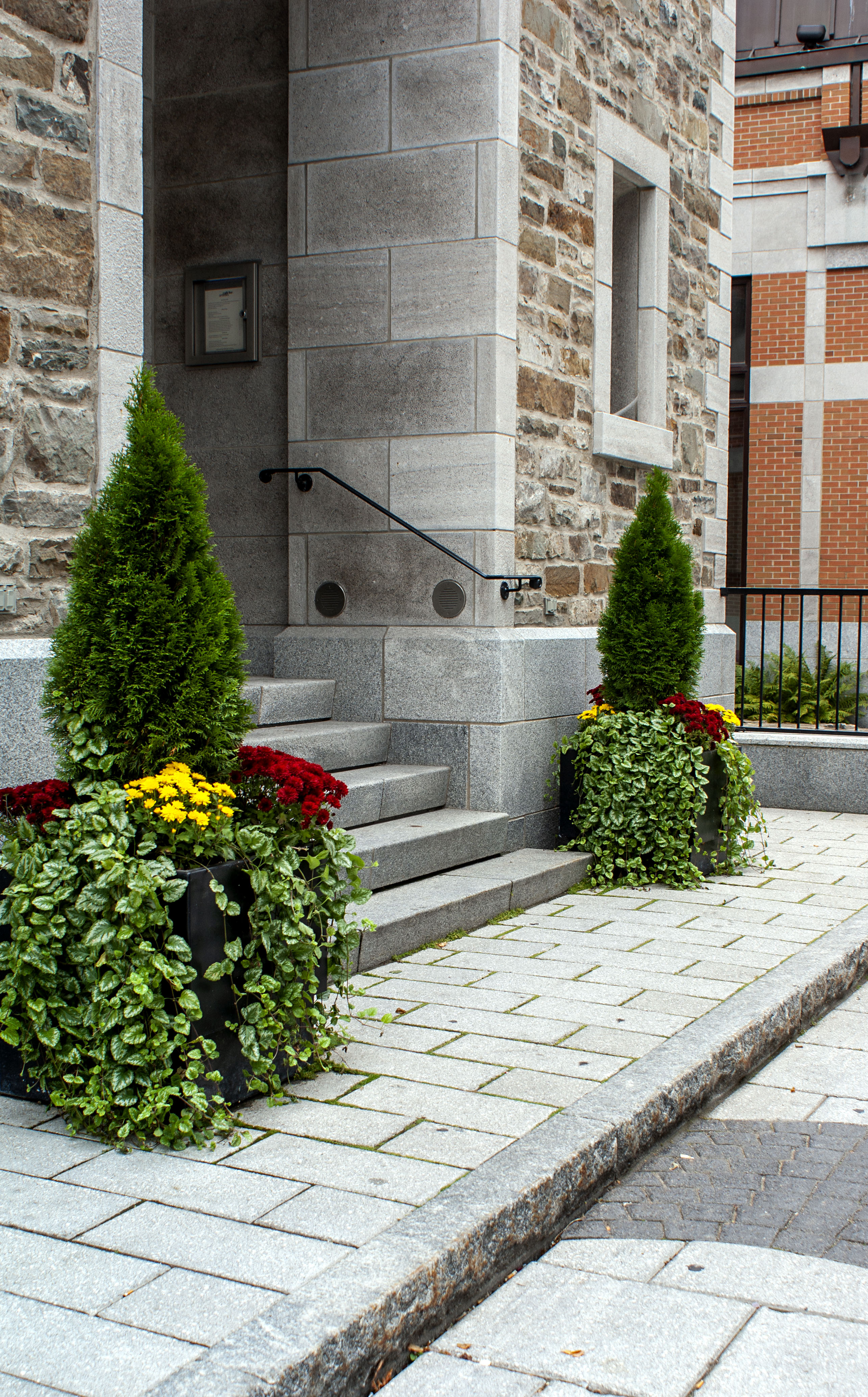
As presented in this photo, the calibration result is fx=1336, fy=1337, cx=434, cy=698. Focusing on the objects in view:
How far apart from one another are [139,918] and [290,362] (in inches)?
180

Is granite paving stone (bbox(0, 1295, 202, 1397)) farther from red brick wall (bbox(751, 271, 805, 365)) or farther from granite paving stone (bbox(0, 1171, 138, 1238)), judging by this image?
red brick wall (bbox(751, 271, 805, 365))

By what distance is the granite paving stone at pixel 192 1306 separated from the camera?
2445 mm

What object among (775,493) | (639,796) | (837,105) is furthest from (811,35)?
(639,796)

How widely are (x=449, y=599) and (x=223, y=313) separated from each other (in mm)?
2199

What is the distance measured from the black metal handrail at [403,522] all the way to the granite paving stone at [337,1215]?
3.98 m

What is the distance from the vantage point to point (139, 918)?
3217mm

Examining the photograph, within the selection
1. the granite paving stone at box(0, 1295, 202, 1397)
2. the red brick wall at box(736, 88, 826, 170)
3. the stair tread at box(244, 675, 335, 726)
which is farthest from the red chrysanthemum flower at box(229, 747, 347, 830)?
the red brick wall at box(736, 88, 826, 170)

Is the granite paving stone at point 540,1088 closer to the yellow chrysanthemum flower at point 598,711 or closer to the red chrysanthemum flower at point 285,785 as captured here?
the red chrysanthemum flower at point 285,785

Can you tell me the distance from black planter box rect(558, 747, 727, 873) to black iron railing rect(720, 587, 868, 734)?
7.49ft

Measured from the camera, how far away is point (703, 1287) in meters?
2.86

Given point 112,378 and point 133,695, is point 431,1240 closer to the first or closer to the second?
point 133,695

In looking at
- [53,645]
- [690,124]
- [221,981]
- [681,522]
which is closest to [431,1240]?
[221,981]

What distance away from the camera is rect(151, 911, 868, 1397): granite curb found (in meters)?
2.33

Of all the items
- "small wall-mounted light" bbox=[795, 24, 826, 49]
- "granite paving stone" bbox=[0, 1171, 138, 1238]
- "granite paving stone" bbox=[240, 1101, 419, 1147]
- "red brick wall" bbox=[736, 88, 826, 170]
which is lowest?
"granite paving stone" bbox=[240, 1101, 419, 1147]
